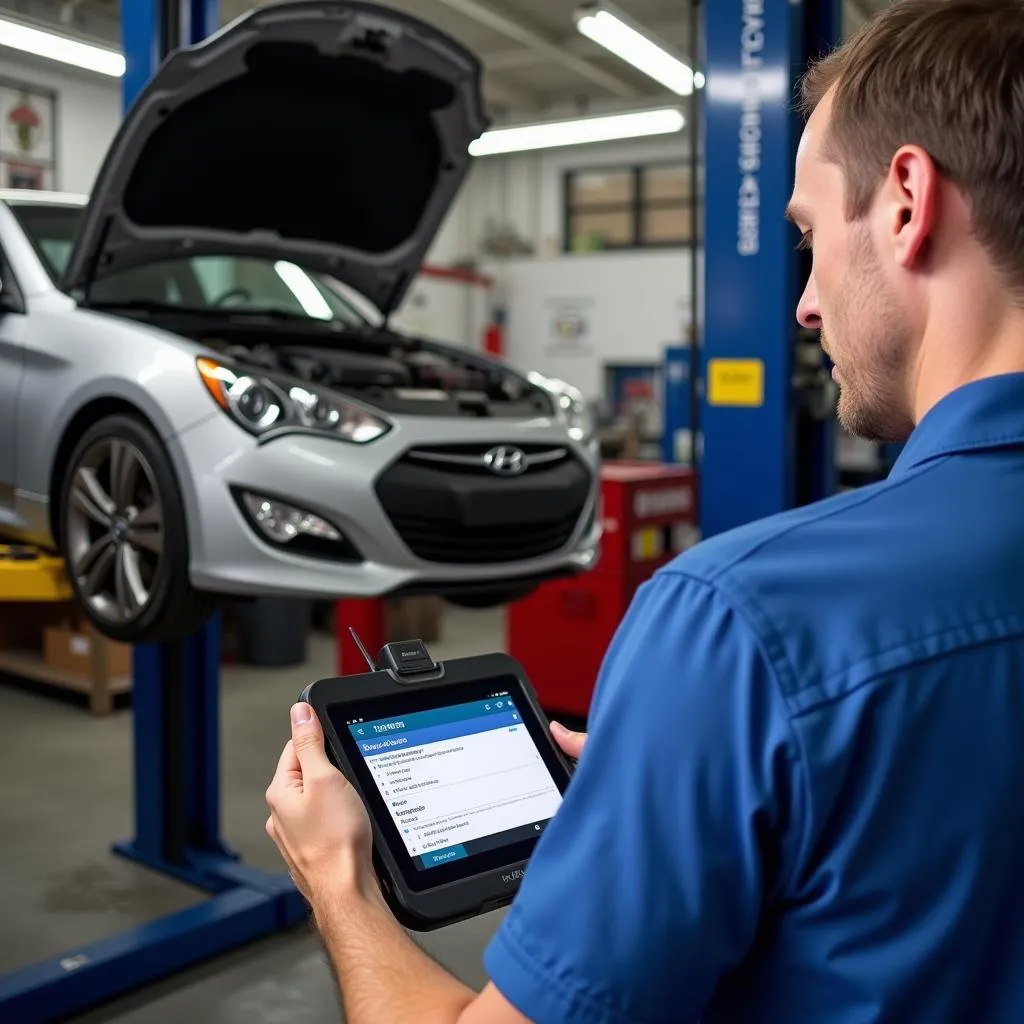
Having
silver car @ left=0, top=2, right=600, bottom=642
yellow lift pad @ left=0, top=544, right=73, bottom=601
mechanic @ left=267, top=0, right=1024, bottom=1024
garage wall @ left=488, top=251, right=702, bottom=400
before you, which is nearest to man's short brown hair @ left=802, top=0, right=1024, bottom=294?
mechanic @ left=267, top=0, right=1024, bottom=1024

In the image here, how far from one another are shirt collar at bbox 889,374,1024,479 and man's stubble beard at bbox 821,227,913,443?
72mm

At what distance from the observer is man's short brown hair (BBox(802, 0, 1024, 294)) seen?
0.74 meters

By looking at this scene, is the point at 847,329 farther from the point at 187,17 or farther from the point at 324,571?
the point at 187,17

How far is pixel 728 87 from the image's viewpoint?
11.0 ft

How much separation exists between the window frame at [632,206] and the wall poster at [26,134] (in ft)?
31.2

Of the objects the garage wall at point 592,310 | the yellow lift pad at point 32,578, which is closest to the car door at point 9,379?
the yellow lift pad at point 32,578

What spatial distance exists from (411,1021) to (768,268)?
2877 mm

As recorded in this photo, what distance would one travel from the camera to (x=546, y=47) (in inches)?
421

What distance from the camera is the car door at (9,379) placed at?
2990 mm

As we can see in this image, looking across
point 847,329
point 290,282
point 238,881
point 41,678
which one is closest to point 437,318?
point 41,678

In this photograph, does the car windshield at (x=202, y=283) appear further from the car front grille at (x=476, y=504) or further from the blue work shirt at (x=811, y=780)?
the blue work shirt at (x=811, y=780)

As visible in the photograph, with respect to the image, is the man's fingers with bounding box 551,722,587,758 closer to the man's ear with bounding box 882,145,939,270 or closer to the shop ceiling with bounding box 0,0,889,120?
the man's ear with bounding box 882,145,939,270

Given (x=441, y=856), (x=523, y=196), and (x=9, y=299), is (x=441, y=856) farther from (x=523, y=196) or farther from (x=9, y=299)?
(x=523, y=196)

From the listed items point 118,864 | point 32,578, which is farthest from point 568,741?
point 118,864
